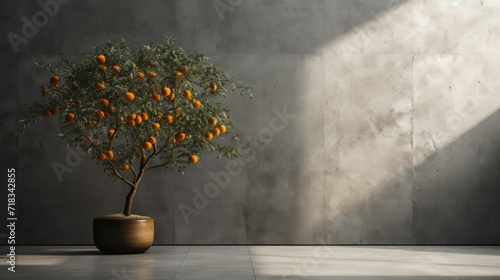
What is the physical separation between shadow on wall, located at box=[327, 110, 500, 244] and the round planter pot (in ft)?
7.18

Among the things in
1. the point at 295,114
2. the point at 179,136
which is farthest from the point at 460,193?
the point at 179,136

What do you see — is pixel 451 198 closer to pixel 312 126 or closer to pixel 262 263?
pixel 312 126

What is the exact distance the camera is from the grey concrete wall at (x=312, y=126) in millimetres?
7504

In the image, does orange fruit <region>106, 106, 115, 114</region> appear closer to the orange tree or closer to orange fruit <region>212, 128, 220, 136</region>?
the orange tree

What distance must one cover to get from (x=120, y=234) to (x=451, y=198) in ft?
11.6

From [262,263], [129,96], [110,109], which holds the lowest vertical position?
[262,263]

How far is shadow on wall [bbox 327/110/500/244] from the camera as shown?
24.9 feet

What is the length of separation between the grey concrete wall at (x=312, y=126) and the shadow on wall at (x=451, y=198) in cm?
1

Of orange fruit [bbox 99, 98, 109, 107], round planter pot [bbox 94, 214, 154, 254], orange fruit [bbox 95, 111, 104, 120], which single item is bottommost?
round planter pot [bbox 94, 214, 154, 254]

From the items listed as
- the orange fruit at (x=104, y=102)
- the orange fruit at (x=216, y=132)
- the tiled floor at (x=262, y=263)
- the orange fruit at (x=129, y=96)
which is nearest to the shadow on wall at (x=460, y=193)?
the tiled floor at (x=262, y=263)

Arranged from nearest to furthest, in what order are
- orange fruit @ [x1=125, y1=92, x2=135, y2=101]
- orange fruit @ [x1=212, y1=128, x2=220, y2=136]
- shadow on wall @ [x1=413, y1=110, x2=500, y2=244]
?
orange fruit @ [x1=125, y1=92, x2=135, y2=101] → orange fruit @ [x1=212, y1=128, x2=220, y2=136] → shadow on wall @ [x1=413, y1=110, x2=500, y2=244]

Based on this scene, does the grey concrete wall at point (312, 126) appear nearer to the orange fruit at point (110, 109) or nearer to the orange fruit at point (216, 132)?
the orange fruit at point (216, 132)

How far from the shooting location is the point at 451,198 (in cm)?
764

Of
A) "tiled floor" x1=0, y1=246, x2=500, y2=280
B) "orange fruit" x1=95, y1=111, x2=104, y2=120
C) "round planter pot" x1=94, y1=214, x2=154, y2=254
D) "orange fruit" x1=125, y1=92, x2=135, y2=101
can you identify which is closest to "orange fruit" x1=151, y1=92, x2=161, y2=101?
"orange fruit" x1=125, y1=92, x2=135, y2=101
